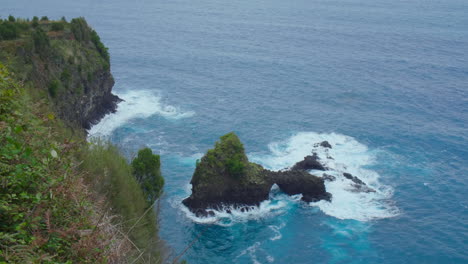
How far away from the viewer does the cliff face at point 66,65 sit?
52.9 meters

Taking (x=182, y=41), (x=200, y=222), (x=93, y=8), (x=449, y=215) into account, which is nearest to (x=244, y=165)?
(x=200, y=222)

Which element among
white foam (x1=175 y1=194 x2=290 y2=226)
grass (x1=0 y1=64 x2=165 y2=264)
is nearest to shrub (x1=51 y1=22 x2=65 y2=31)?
white foam (x1=175 y1=194 x2=290 y2=226)

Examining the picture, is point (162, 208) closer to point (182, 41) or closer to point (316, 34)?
point (182, 41)

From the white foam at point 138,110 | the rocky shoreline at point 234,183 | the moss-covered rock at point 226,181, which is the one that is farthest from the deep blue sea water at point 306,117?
the moss-covered rock at point 226,181

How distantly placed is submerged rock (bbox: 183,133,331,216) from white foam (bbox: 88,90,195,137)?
24.3 m

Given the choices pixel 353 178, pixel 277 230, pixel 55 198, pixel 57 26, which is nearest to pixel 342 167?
pixel 353 178

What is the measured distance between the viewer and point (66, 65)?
64625 millimetres

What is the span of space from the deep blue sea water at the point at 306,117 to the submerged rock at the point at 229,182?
6.75ft

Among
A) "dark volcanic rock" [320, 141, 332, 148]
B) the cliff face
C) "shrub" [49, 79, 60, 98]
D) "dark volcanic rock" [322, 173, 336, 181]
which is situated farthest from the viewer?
"dark volcanic rock" [320, 141, 332, 148]

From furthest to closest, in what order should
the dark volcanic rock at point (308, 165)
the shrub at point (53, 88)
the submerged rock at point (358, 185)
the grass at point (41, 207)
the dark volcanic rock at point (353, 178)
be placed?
the dark volcanic rock at point (308, 165)
the dark volcanic rock at point (353, 178)
the submerged rock at point (358, 185)
the shrub at point (53, 88)
the grass at point (41, 207)

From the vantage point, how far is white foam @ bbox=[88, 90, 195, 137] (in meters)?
77.6

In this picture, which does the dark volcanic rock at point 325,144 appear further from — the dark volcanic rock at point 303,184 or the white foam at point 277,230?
the white foam at point 277,230

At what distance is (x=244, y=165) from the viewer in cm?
5794

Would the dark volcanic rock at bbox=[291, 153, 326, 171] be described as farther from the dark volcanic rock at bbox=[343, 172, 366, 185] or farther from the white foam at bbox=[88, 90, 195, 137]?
the white foam at bbox=[88, 90, 195, 137]
